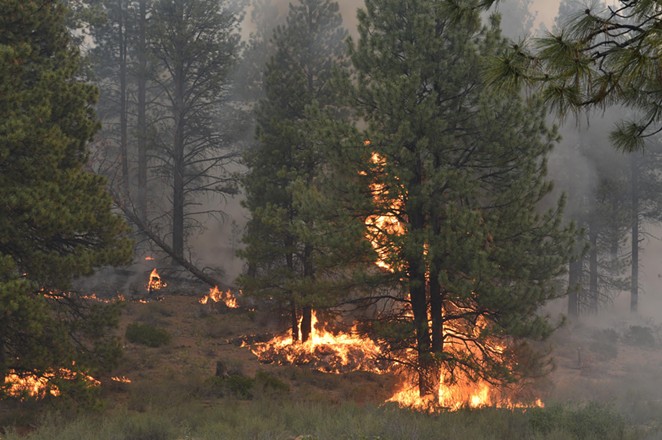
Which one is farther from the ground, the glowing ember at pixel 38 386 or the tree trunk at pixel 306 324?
the tree trunk at pixel 306 324

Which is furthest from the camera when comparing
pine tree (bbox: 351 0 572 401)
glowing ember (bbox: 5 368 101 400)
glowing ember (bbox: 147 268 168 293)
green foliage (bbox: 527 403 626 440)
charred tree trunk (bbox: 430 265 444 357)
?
glowing ember (bbox: 147 268 168 293)

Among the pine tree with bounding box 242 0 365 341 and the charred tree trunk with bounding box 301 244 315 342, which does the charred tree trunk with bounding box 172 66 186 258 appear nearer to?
the pine tree with bounding box 242 0 365 341

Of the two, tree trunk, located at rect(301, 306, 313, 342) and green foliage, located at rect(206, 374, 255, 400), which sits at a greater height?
tree trunk, located at rect(301, 306, 313, 342)

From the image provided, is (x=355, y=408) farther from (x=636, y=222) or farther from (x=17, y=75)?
(x=636, y=222)

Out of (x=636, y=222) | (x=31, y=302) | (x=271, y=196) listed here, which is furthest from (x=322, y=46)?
(x=636, y=222)

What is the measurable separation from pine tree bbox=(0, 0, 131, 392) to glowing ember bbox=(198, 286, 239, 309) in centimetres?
1177

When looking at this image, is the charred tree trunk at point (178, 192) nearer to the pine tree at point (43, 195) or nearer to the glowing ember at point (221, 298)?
the glowing ember at point (221, 298)

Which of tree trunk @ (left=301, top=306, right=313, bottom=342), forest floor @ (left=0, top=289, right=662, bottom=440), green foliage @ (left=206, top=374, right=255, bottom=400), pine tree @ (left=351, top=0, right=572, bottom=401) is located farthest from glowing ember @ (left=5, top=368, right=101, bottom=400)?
tree trunk @ (left=301, top=306, right=313, bottom=342)

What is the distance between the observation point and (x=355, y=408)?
9648mm

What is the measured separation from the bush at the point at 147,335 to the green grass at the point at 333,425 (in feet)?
22.2

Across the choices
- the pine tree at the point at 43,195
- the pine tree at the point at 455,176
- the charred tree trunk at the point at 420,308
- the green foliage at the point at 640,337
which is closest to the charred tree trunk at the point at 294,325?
the charred tree trunk at the point at 420,308

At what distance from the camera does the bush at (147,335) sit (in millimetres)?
16391

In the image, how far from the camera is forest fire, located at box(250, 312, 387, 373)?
1623 cm

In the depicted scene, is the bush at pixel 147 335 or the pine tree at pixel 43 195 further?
the bush at pixel 147 335
